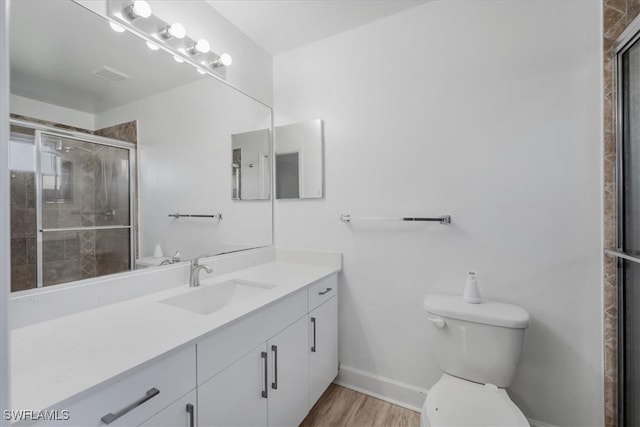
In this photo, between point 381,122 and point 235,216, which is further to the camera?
point 235,216

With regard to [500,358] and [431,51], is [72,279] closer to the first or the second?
[500,358]

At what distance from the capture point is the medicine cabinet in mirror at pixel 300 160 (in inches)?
73.4

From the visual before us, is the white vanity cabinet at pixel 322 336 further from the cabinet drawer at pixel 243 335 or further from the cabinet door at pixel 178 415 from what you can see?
the cabinet door at pixel 178 415

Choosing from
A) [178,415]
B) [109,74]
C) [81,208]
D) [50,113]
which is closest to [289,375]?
[178,415]

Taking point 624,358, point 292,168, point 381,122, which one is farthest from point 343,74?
point 624,358

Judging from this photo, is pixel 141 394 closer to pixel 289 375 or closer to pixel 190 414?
pixel 190 414

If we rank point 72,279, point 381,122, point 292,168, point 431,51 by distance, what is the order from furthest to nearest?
point 292,168 → point 381,122 → point 431,51 → point 72,279

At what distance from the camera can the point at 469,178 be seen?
1.46 metres

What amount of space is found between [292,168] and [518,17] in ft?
4.88

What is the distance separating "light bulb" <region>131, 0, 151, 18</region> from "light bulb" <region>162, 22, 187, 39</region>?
0.12 meters

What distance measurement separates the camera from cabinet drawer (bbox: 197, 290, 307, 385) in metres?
0.90

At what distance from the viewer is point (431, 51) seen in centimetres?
155

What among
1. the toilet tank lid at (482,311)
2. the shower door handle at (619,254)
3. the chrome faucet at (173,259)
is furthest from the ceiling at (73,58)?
the shower door handle at (619,254)

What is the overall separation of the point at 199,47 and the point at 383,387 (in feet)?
7.34
